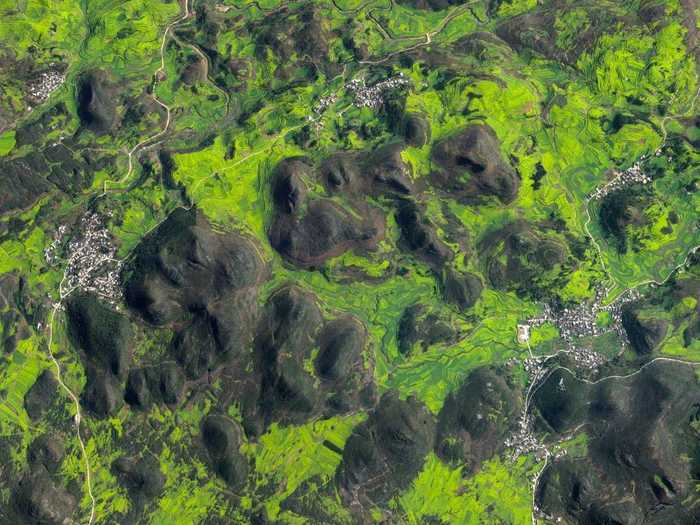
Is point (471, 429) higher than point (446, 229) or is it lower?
lower

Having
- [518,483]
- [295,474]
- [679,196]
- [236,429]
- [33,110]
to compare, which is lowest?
[518,483]

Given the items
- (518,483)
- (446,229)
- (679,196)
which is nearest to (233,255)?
(446,229)

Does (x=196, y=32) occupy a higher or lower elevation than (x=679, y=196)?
higher

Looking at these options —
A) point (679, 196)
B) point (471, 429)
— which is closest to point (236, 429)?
point (471, 429)

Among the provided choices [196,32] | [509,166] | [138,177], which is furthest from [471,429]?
[196,32]

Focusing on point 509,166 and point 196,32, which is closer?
point 509,166

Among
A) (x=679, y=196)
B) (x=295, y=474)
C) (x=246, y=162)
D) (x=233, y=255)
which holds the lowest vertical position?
(x=295, y=474)

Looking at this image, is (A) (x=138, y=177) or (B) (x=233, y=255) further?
(A) (x=138, y=177)

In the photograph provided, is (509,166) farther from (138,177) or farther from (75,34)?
(75,34)

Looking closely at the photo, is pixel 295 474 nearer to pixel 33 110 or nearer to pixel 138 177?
pixel 138 177
